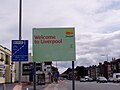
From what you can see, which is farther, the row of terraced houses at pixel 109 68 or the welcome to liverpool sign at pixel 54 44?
the row of terraced houses at pixel 109 68

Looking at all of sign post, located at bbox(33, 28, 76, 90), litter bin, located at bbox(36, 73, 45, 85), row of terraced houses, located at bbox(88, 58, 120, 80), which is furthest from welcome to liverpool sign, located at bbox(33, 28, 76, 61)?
row of terraced houses, located at bbox(88, 58, 120, 80)

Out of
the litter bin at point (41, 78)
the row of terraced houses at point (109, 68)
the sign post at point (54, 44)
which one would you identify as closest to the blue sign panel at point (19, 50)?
the sign post at point (54, 44)

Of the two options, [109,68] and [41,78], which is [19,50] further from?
[109,68]

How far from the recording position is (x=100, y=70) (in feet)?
611

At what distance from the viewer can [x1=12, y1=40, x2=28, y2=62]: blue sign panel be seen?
17.9 metres

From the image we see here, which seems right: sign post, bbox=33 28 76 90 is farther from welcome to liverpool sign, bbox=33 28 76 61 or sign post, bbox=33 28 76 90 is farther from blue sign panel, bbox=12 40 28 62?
blue sign panel, bbox=12 40 28 62

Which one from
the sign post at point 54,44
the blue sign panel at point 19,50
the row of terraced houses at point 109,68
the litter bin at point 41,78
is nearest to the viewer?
the sign post at point 54,44

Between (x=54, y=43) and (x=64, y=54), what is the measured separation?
71 cm

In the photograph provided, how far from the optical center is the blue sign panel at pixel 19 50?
58.7ft

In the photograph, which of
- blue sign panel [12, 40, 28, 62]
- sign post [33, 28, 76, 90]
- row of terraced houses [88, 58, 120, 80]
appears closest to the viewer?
sign post [33, 28, 76, 90]

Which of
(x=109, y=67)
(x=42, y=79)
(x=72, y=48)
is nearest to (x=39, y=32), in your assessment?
(x=72, y=48)

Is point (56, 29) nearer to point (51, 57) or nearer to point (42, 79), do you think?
point (51, 57)

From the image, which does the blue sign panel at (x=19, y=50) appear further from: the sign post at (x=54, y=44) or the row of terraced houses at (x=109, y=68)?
the row of terraced houses at (x=109, y=68)

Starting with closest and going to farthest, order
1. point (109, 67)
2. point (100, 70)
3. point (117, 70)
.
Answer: point (117, 70) < point (109, 67) < point (100, 70)
